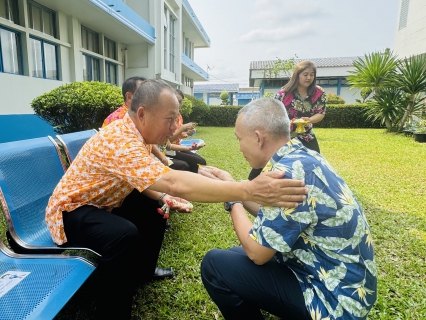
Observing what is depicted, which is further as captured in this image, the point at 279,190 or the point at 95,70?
the point at 95,70

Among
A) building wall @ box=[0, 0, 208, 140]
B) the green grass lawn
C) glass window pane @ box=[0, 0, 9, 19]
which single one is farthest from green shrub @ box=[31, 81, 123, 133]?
glass window pane @ box=[0, 0, 9, 19]

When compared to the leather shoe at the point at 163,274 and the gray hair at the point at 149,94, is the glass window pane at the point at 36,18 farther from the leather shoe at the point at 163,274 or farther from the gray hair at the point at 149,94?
the leather shoe at the point at 163,274

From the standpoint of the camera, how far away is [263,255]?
4.46ft

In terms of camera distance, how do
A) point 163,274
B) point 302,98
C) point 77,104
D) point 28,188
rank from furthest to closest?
point 77,104
point 302,98
point 163,274
point 28,188

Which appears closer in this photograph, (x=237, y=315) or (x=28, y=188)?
(x=237, y=315)

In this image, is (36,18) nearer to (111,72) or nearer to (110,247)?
(111,72)

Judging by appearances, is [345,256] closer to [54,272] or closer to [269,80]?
[54,272]

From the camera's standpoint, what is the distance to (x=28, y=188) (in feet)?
6.76

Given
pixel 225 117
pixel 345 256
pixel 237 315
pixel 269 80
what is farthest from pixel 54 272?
pixel 269 80

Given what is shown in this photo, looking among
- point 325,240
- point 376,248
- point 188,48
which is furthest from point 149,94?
point 188,48

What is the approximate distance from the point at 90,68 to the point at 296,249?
12076 mm

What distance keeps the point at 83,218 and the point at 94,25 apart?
11463mm

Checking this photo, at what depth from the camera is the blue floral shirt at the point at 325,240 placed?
1267 mm

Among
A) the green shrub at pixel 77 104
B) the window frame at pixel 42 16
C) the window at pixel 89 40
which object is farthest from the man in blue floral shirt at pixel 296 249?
the window at pixel 89 40
